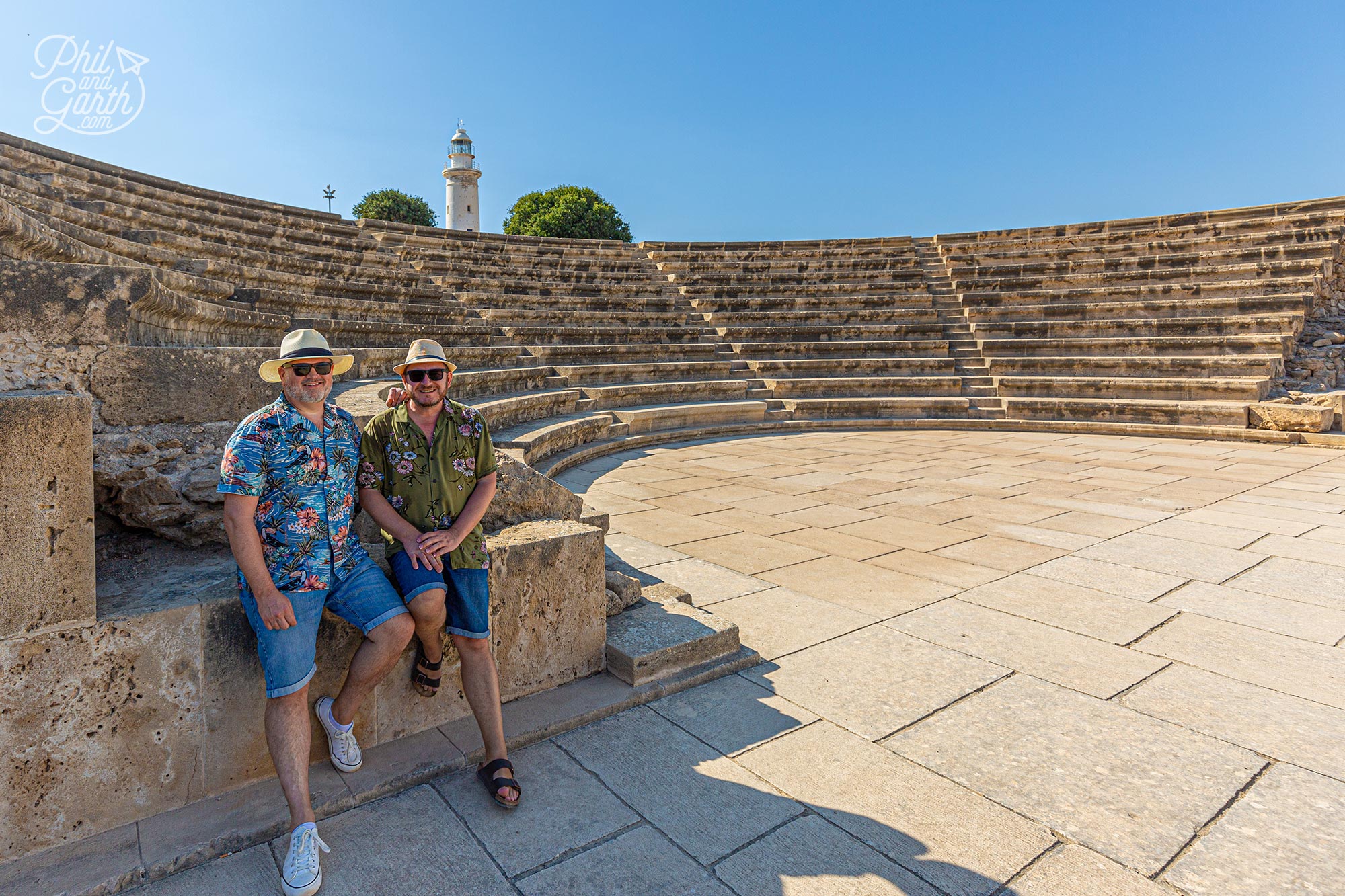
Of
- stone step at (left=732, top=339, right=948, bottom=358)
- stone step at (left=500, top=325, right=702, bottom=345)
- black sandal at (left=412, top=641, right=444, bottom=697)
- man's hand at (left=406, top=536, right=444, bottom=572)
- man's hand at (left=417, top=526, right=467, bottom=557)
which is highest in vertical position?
stone step at (left=500, top=325, right=702, bottom=345)

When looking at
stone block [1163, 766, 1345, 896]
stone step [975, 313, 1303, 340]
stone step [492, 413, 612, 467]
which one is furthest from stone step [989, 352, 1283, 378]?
stone block [1163, 766, 1345, 896]

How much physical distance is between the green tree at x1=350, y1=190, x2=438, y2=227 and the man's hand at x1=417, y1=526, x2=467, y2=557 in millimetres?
39169

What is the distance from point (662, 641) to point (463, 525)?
1076mm

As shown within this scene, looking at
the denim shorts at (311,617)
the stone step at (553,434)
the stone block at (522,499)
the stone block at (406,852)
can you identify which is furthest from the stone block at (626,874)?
the stone step at (553,434)

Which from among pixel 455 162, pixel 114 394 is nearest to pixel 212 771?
pixel 114 394

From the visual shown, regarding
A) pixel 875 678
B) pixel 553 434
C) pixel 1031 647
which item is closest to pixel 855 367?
pixel 553 434

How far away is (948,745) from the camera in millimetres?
2635

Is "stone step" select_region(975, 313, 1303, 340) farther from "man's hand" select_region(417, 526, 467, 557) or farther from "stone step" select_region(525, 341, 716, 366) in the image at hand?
"man's hand" select_region(417, 526, 467, 557)

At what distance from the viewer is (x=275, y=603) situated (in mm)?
2180

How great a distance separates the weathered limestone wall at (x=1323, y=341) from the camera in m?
11.1

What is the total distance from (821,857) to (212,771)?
73.8 inches

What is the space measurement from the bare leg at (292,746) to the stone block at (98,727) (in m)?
0.30

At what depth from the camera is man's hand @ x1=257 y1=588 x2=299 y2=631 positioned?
2.17 metres

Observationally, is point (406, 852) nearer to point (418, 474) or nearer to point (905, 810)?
point (418, 474)
